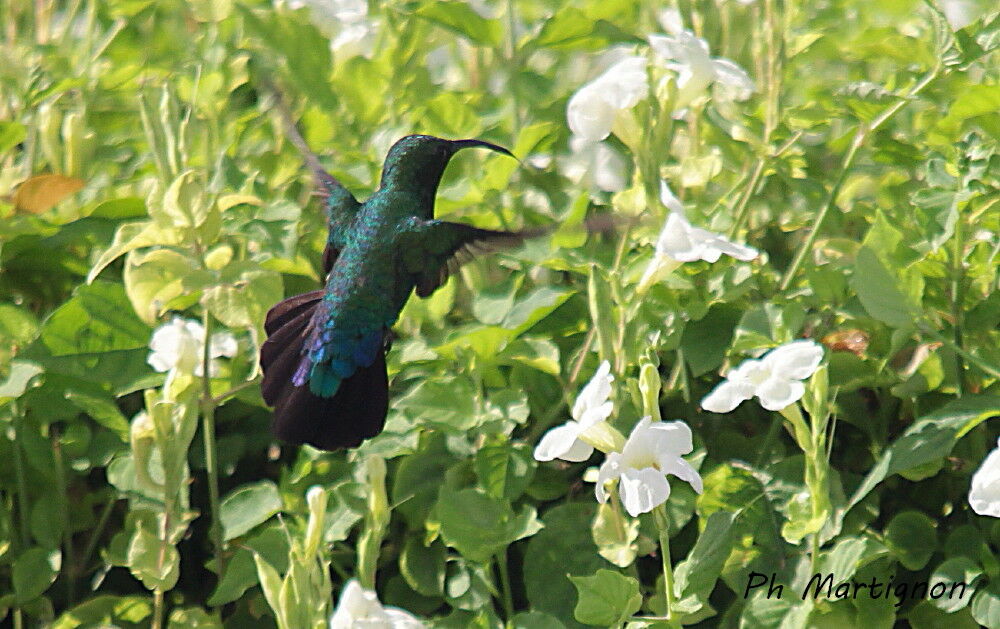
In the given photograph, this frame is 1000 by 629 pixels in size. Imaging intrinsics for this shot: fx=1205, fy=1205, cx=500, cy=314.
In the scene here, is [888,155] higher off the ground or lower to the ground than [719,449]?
higher

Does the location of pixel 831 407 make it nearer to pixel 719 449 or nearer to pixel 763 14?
pixel 719 449

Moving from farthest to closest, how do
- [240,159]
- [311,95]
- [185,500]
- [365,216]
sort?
[240,159], [311,95], [185,500], [365,216]

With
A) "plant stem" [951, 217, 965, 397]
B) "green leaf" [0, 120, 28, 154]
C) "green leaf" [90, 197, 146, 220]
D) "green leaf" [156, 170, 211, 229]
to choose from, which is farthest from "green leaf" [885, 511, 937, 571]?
"green leaf" [0, 120, 28, 154]

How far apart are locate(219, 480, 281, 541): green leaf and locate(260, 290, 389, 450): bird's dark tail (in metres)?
0.25

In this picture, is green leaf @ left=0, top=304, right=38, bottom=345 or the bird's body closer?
the bird's body

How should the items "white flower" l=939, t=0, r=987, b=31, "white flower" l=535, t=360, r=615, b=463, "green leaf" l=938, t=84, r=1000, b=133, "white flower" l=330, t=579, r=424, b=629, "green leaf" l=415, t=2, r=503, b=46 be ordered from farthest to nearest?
1. "white flower" l=939, t=0, r=987, b=31
2. "green leaf" l=415, t=2, r=503, b=46
3. "green leaf" l=938, t=84, r=1000, b=133
4. "white flower" l=535, t=360, r=615, b=463
5. "white flower" l=330, t=579, r=424, b=629

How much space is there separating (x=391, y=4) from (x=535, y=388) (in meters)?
0.66

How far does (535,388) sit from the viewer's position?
1.49 meters

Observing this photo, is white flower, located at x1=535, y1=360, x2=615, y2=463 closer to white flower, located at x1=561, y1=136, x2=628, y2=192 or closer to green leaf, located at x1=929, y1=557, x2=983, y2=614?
green leaf, located at x1=929, y1=557, x2=983, y2=614

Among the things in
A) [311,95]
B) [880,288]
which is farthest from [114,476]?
[880,288]

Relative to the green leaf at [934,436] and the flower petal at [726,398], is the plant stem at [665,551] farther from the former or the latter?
the green leaf at [934,436]

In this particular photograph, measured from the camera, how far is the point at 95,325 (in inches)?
58.3

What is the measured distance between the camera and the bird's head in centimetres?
117

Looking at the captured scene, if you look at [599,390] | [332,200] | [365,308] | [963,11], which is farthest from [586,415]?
[963,11]
